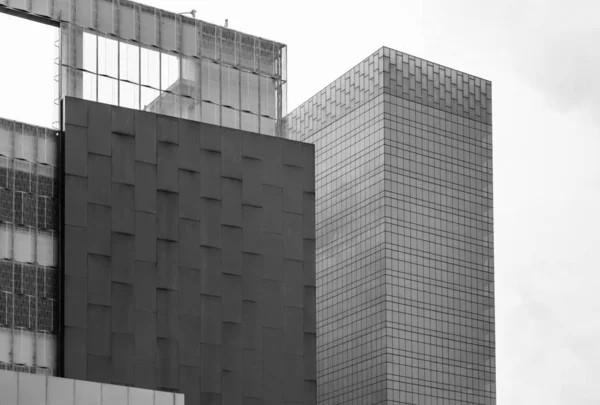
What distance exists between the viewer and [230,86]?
11744cm

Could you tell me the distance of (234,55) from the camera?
4673 inches

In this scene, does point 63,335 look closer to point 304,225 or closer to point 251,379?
point 251,379

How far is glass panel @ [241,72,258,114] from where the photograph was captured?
11781 centimetres

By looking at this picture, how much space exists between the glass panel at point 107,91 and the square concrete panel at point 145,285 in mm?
13753

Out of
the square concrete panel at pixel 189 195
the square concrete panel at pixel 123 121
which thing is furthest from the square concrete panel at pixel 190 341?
the square concrete panel at pixel 123 121

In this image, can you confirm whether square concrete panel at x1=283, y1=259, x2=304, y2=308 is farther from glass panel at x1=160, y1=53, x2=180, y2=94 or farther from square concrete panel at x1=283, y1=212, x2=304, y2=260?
glass panel at x1=160, y1=53, x2=180, y2=94

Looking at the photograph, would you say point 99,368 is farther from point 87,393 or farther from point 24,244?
point 87,393

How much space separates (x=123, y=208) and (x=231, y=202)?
9.41 meters

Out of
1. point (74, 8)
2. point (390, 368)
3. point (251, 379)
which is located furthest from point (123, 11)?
point (390, 368)

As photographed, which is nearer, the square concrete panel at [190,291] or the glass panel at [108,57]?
the square concrete panel at [190,291]

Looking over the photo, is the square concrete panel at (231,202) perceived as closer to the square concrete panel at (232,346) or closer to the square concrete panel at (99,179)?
the square concrete panel at (232,346)

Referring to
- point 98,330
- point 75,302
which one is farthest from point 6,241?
point 98,330

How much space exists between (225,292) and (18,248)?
54.5 feet

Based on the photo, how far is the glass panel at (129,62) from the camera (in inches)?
4417
